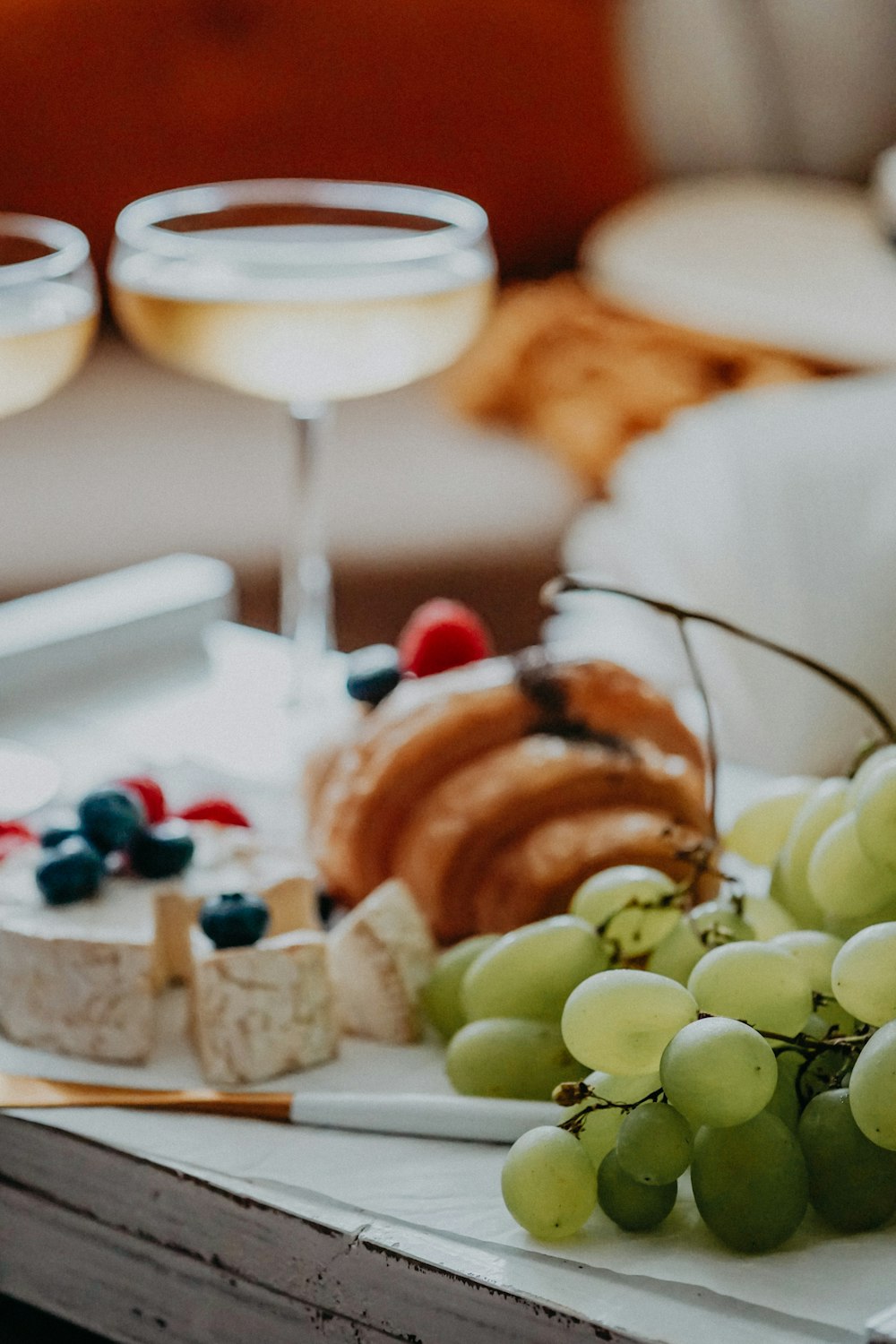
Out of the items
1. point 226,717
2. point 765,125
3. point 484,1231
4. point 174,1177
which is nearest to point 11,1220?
point 174,1177

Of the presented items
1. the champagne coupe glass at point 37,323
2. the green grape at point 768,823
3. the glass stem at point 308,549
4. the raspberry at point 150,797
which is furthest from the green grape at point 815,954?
the glass stem at point 308,549

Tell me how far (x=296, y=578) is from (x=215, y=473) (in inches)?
33.7

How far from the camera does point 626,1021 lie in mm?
561

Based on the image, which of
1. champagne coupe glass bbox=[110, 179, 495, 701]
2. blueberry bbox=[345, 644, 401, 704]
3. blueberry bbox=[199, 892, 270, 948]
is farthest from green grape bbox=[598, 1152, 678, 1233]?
champagne coupe glass bbox=[110, 179, 495, 701]

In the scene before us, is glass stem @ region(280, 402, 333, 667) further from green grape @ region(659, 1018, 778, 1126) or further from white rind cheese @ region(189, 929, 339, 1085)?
green grape @ region(659, 1018, 778, 1126)

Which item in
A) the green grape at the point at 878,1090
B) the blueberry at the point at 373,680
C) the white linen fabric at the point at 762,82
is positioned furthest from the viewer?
the white linen fabric at the point at 762,82

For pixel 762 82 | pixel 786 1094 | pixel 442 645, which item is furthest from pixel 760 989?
pixel 762 82

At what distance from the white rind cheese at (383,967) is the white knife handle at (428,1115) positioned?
0.27 ft

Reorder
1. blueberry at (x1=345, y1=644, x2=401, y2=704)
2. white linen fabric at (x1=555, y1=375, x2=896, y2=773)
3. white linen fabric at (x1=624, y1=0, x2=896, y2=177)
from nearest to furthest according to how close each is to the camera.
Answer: blueberry at (x1=345, y1=644, x2=401, y2=704)
white linen fabric at (x1=555, y1=375, x2=896, y2=773)
white linen fabric at (x1=624, y1=0, x2=896, y2=177)

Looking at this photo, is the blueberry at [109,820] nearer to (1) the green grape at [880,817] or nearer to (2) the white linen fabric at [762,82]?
(1) the green grape at [880,817]

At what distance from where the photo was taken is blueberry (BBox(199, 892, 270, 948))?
27.9 inches

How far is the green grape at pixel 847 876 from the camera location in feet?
2.09

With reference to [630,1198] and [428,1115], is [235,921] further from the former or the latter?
[630,1198]

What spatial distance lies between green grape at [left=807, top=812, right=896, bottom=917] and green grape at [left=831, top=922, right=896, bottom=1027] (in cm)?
7
